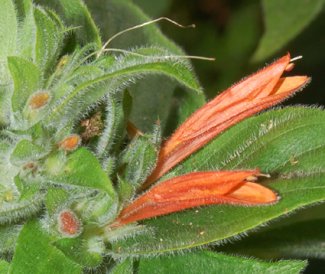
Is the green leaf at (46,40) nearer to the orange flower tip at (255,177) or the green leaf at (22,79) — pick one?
the green leaf at (22,79)

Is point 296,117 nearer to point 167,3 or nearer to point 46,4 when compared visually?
point 46,4

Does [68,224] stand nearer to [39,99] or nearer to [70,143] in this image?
[70,143]

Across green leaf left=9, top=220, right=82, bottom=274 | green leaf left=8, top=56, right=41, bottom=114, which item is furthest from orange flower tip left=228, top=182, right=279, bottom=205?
green leaf left=8, top=56, right=41, bottom=114

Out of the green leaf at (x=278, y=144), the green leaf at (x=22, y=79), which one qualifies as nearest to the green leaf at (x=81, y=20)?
the green leaf at (x=22, y=79)

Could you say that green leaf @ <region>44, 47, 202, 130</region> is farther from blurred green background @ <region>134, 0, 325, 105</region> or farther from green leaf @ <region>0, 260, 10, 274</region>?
blurred green background @ <region>134, 0, 325, 105</region>

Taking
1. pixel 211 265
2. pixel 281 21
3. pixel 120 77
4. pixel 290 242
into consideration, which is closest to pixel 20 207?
pixel 120 77

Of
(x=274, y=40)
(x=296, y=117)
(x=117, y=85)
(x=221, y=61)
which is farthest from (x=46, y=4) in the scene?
(x=221, y=61)
